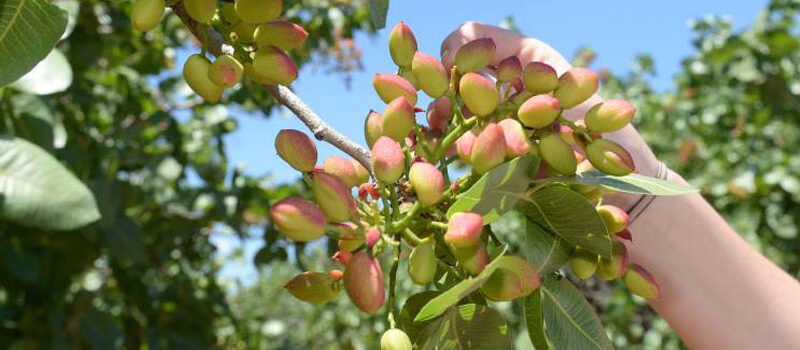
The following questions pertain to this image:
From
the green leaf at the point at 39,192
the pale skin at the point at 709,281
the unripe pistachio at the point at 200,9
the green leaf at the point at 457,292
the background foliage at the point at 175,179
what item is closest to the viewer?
the green leaf at the point at 457,292

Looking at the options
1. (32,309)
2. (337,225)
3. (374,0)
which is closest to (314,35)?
(32,309)

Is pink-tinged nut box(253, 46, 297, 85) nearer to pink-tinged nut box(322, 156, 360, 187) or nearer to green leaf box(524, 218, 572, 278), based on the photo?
pink-tinged nut box(322, 156, 360, 187)

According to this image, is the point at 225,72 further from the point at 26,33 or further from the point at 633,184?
the point at 633,184

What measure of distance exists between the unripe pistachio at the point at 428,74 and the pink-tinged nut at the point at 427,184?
98mm

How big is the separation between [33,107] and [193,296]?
137cm

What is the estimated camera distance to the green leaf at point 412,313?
56 cm

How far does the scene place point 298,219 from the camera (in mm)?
465

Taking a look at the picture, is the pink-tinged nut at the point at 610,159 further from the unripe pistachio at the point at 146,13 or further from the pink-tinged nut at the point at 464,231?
the unripe pistachio at the point at 146,13

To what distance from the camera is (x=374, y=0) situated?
24.4 inches

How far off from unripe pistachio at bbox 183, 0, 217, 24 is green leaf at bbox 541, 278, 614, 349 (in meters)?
0.29

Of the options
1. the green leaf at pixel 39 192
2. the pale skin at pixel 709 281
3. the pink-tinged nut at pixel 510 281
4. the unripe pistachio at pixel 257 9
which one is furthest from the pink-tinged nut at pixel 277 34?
the green leaf at pixel 39 192

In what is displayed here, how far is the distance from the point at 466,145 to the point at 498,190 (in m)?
0.04

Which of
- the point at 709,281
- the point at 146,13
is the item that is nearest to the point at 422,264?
the point at 146,13

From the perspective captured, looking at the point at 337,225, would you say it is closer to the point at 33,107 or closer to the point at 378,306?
the point at 378,306
